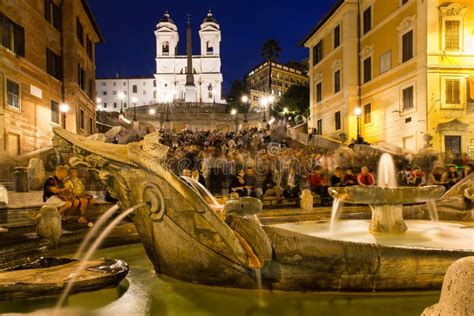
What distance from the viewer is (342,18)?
35.6 metres

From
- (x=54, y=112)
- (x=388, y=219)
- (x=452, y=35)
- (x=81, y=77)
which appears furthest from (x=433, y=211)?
(x=81, y=77)

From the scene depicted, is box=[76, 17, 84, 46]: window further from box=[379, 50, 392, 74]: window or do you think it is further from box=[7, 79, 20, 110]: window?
box=[379, 50, 392, 74]: window

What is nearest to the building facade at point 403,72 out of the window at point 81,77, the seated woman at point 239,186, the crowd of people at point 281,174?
the crowd of people at point 281,174

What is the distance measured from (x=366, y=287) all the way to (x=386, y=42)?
2866cm

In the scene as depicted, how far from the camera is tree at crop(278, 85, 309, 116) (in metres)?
75.0

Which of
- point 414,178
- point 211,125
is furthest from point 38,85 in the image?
point 211,125

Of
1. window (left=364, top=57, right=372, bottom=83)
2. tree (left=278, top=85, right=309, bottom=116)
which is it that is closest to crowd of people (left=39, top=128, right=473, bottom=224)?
window (left=364, top=57, right=372, bottom=83)

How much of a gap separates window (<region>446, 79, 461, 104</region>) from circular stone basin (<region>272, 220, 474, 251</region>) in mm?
18567

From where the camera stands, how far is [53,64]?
29.8m

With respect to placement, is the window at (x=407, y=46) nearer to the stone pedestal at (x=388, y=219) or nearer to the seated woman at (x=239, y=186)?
the seated woman at (x=239, y=186)

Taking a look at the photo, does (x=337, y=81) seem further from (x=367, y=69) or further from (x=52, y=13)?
(x=52, y=13)

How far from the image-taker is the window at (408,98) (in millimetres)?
27406

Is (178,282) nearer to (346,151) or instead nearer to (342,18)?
(346,151)

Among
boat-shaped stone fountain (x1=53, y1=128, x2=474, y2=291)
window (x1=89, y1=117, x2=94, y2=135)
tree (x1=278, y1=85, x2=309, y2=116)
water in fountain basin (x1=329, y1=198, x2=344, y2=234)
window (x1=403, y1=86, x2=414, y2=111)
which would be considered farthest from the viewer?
tree (x1=278, y1=85, x2=309, y2=116)
